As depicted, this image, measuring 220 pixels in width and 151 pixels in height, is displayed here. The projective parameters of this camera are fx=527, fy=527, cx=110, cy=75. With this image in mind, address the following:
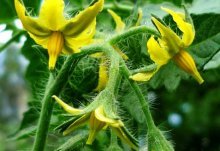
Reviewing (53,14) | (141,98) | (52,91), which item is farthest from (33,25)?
(141,98)

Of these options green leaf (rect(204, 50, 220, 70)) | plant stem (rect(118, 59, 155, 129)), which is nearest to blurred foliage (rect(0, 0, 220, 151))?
green leaf (rect(204, 50, 220, 70))

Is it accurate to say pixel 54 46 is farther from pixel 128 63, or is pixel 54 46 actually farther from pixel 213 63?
pixel 213 63

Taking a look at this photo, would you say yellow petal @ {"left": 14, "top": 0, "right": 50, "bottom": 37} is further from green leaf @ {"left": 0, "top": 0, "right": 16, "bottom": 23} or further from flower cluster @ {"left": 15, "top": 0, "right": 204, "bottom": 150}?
green leaf @ {"left": 0, "top": 0, "right": 16, "bottom": 23}

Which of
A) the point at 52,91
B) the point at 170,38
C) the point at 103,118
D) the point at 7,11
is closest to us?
the point at 103,118

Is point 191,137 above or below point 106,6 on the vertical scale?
below

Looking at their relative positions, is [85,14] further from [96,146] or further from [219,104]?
[219,104]

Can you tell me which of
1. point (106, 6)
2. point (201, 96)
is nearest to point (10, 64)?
point (201, 96)

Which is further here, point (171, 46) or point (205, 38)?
point (205, 38)
